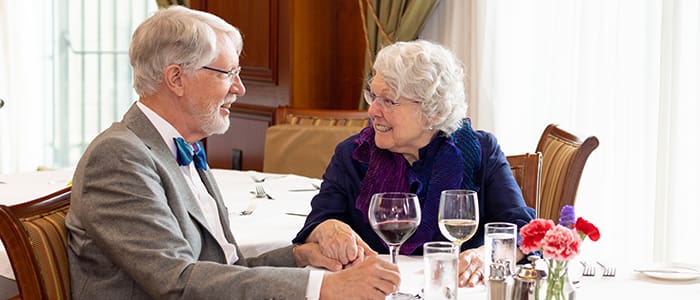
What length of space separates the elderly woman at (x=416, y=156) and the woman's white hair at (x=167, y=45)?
62 centimetres

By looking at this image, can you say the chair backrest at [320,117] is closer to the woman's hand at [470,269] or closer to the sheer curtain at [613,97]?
the sheer curtain at [613,97]

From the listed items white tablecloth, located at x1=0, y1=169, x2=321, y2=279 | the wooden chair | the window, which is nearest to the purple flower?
white tablecloth, located at x1=0, y1=169, x2=321, y2=279

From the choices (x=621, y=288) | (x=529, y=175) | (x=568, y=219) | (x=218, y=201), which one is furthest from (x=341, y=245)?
(x=529, y=175)

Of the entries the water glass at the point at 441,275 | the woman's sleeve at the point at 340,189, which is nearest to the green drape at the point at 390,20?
the woman's sleeve at the point at 340,189

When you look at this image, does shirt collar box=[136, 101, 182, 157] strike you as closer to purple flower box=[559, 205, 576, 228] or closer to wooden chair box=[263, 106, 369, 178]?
purple flower box=[559, 205, 576, 228]

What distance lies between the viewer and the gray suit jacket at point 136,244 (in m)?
1.92

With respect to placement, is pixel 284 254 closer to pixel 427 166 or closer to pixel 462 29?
pixel 427 166

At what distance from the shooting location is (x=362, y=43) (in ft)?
17.8

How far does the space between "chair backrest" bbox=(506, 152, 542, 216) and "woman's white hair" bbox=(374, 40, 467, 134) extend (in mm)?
385

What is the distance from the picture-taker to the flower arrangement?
1.58m

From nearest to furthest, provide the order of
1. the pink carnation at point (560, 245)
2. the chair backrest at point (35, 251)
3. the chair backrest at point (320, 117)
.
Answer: the pink carnation at point (560, 245) < the chair backrest at point (35, 251) < the chair backrest at point (320, 117)

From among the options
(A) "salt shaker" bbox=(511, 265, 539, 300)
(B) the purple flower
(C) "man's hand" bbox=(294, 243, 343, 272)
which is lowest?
(C) "man's hand" bbox=(294, 243, 343, 272)

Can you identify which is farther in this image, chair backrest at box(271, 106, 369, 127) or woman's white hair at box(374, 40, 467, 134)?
chair backrest at box(271, 106, 369, 127)

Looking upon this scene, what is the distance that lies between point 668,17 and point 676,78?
0.26 metres
